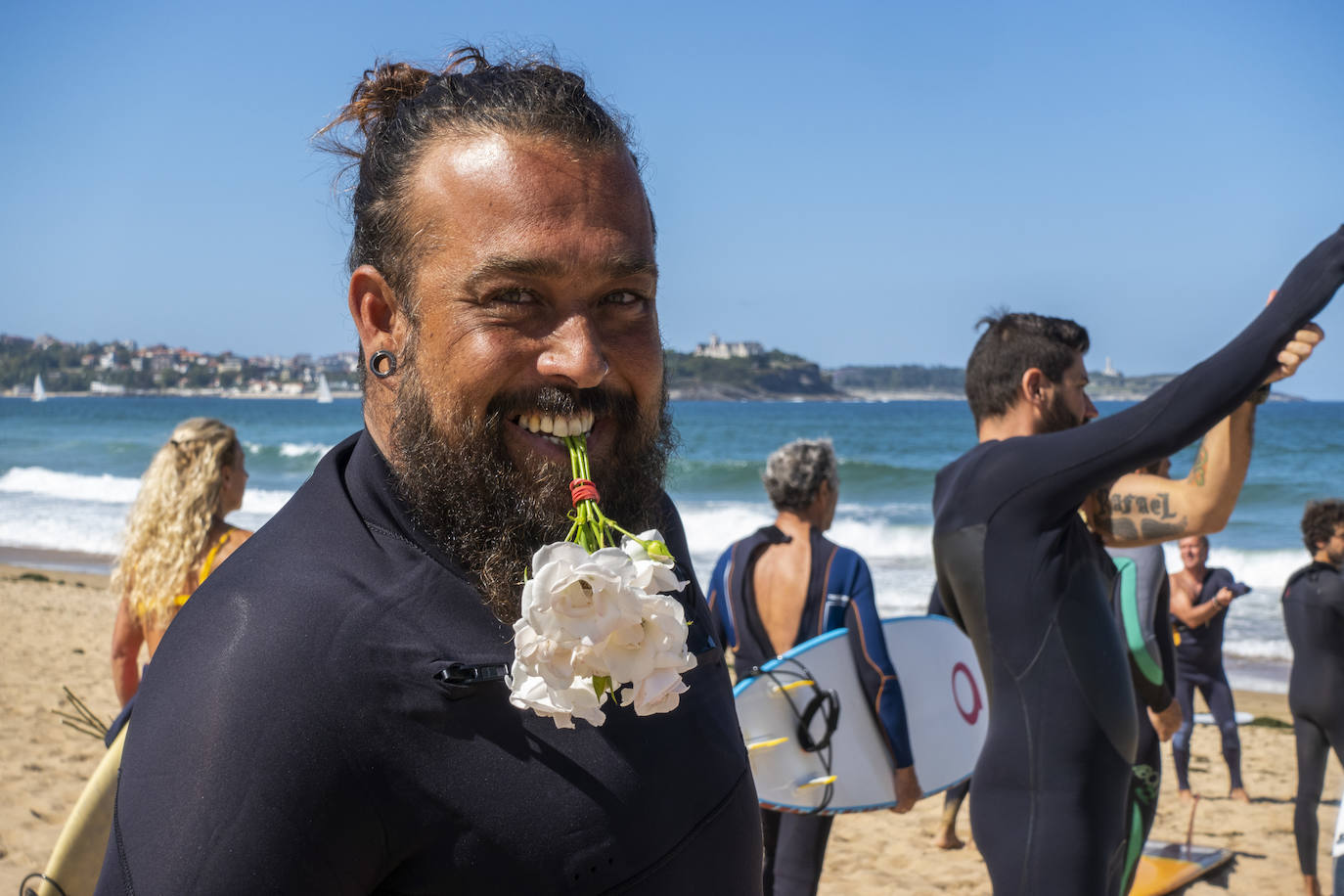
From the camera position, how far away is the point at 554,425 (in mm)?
1287

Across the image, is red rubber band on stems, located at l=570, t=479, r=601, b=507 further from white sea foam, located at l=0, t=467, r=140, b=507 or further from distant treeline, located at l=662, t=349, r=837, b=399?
A: distant treeline, located at l=662, t=349, r=837, b=399

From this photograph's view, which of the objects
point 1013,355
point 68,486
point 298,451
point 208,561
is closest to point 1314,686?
point 1013,355

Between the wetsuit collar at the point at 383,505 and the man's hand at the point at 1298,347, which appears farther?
the man's hand at the point at 1298,347

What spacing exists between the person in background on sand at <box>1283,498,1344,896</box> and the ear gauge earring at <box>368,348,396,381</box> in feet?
19.3

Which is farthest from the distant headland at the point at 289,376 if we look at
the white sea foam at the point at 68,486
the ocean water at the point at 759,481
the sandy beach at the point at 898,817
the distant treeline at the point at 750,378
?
the sandy beach at the point at 898,817

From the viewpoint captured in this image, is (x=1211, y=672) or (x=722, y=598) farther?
(x=1211, y=672)

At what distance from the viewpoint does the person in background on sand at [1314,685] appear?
226 inches

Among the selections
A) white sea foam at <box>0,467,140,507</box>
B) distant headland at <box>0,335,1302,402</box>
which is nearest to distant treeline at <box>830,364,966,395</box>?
distant headland at <box>0,335,1302,402</box>

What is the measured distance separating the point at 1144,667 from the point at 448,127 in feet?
11.8

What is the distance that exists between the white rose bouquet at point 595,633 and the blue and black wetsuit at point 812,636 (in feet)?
11.3

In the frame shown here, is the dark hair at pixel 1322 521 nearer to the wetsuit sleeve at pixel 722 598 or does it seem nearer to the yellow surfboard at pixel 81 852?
the wetsuit sleeve at pixel 722 598

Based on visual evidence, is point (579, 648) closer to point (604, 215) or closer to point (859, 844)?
point (604, 215)

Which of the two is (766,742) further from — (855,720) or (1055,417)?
(1055,417)

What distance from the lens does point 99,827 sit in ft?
6.67
